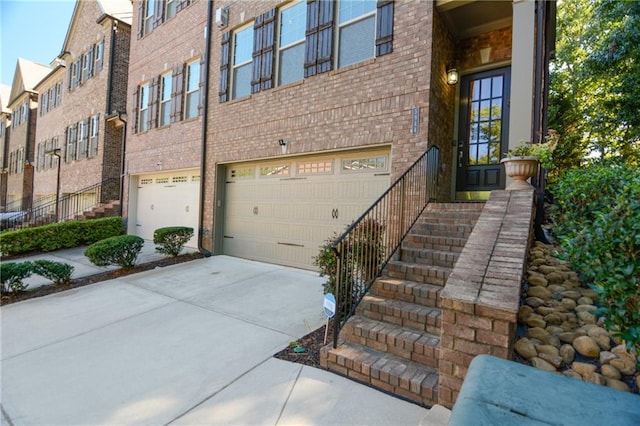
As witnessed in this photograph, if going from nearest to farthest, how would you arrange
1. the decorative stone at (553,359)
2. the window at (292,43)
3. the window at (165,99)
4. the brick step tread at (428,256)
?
1. the decorative stone at (553,359)
2. the brick step tread at (428,256)
3. the window at (292,43)
4. the window at (165,99)

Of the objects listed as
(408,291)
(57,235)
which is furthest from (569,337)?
(57,235)

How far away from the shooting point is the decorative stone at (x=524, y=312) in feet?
8.32

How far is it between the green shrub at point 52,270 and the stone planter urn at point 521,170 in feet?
23.5

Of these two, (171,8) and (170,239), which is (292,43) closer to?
(170,239)

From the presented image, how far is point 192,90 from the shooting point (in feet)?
29.2

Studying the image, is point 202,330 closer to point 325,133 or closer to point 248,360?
point 248,360

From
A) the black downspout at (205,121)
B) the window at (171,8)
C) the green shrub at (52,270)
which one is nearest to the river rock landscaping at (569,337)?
the green shrub at (52,270)

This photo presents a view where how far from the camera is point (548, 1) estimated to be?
492cm

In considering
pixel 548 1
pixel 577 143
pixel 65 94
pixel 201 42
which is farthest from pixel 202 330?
pixel 65 94

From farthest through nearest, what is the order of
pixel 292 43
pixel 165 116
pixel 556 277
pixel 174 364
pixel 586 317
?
pixel 165 116
pixel 292 43
pixel 556 277
pixel 174 364
pixel 586 317

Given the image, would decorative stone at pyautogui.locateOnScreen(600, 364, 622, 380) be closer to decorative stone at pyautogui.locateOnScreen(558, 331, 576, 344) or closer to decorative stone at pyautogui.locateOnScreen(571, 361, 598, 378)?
decorative stone at pyautogui.locateOnScreen(571, 361, 598, 378)

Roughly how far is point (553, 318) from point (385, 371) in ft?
4.55

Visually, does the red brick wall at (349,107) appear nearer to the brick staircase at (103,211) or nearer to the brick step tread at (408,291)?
the brick step tread at (408,291)

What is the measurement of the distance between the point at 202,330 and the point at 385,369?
87.9 inches
